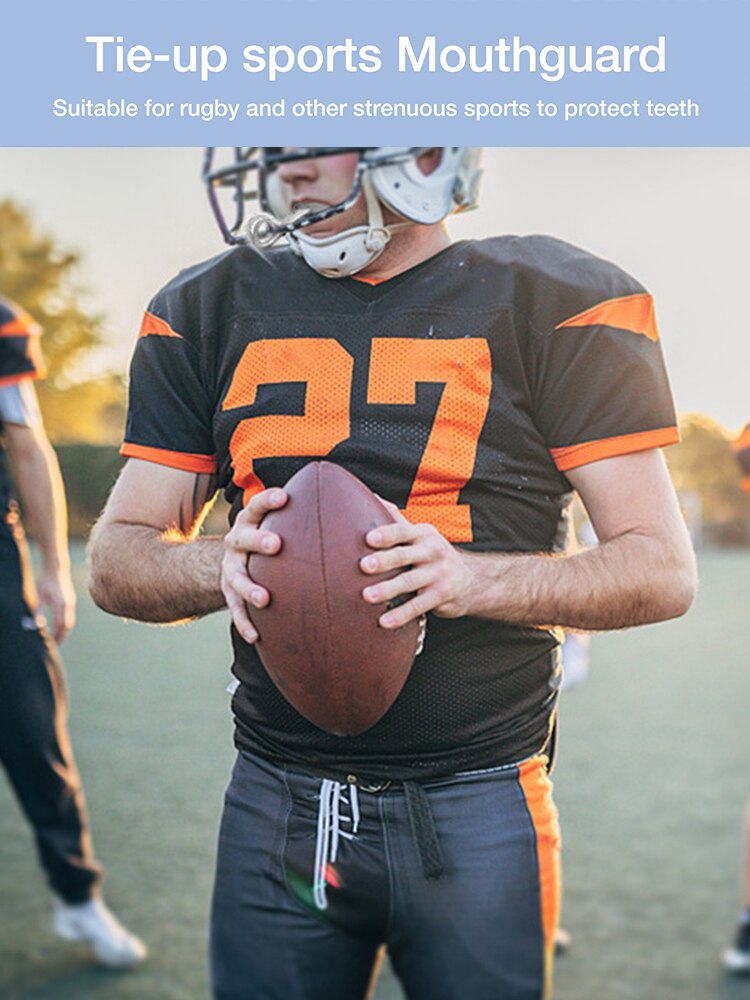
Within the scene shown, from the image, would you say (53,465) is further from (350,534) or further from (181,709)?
(181,709)

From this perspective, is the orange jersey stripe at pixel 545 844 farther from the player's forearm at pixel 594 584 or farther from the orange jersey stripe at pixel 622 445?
the orange jersey stripe at pixel 622 445

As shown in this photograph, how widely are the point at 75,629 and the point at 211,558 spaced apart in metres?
6.43

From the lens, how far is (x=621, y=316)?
1.29 meters

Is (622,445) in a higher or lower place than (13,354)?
lower

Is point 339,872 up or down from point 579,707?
up

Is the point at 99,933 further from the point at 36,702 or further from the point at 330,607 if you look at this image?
the point at 330,607

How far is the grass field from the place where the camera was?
2461 mm

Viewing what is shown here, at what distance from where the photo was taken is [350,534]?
122 cm

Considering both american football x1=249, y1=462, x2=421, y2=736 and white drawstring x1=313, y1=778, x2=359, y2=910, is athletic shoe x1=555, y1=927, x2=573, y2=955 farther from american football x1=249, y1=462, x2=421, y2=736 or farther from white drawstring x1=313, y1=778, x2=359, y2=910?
american football x1=249, y1=462, x2=421, y2=736

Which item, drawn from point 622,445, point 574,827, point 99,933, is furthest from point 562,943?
point 622,445

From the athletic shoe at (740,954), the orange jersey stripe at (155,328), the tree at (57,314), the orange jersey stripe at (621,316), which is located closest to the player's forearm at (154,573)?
the orange jersey stripe at (155,328)

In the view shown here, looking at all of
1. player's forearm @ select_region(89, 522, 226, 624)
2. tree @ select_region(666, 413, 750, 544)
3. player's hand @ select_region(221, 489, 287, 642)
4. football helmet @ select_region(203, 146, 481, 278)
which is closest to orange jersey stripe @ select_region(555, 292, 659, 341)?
football helmet @ select_region(203, 146, 481, 278)

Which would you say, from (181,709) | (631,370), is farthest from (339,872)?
(181,709)

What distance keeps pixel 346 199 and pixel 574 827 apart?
253cm
